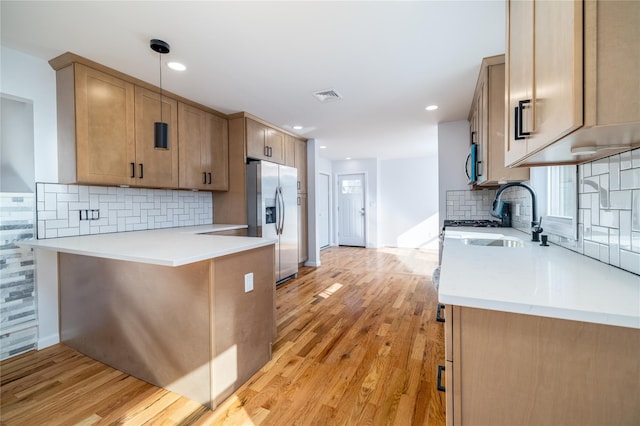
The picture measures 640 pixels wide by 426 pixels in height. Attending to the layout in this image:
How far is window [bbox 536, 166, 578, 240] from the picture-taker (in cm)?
147

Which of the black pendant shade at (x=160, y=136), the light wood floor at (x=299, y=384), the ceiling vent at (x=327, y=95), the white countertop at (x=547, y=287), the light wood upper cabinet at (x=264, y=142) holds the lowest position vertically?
the light wood floor at (x=299, y=384)

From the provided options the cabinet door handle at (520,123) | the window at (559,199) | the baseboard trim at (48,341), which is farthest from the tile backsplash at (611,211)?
the baseboard trim at (48,341)

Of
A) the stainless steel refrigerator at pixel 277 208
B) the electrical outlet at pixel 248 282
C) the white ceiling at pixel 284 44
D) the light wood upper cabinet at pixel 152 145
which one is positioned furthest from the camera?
the stainless steel refrigerator at pixel 277 208

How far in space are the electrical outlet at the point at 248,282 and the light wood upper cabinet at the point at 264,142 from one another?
86.5 inches

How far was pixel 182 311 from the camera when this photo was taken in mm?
1631

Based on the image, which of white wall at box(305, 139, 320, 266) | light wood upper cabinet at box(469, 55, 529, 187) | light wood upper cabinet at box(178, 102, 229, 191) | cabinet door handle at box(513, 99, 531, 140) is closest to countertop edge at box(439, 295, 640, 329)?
cabinet door handle at box(513, 99, 531, 140)

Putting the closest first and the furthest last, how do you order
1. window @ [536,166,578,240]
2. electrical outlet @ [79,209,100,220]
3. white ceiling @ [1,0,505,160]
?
window @ [536,166,578,240], white ceiling @ [1,0,505,160], electrical outlet @ [79,209,100,220]

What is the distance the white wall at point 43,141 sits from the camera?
2166mm

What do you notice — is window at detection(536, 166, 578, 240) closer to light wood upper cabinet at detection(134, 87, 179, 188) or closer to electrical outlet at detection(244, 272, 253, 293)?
electrical outlet at detection(244, 272, 253, 293)

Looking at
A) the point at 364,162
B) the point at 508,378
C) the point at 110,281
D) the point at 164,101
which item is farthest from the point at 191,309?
the point at 364,162

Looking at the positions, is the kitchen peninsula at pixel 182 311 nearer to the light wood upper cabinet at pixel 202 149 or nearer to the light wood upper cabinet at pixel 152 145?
the light wood upper cabinet at pixel 152 145

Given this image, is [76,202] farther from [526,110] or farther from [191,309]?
[526,110]

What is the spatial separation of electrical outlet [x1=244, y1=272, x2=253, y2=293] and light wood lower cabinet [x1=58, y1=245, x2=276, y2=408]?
3 centimetres

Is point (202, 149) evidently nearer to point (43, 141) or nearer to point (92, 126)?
point (92, 126)
